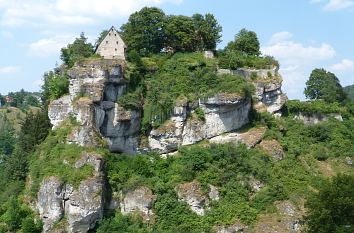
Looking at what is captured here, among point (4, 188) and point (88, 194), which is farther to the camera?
Answer: point (4, 188)

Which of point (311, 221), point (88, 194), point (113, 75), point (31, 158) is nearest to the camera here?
point (311, 221)

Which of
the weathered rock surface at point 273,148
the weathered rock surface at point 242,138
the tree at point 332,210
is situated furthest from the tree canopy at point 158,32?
the tree at point 332,210

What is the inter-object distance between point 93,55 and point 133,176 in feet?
40.6

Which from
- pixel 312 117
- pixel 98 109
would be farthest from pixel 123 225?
pixel 312 117

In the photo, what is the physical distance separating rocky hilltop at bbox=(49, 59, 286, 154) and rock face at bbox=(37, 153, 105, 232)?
3.30 meters

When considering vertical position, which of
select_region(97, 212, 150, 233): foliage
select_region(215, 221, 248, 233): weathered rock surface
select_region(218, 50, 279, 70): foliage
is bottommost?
select_region(215, 221, 248, 233): weathered rock surface

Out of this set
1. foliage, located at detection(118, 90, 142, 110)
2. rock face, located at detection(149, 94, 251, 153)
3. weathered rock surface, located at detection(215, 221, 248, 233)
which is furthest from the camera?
rock face, located at detection(149, 94, 251, 153)

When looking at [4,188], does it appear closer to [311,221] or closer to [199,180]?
[199,180]

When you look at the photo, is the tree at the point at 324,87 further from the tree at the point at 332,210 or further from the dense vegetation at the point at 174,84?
the tree at the point at 332,210

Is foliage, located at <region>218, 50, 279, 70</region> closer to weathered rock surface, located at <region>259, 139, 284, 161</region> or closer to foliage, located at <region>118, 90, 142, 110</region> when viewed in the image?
weathered rock surface, located at <region>259, 139, 284, 161</region>

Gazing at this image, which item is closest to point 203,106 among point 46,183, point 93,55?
point 93,55

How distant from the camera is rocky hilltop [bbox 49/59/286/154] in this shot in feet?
133

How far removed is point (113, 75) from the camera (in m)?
41.7

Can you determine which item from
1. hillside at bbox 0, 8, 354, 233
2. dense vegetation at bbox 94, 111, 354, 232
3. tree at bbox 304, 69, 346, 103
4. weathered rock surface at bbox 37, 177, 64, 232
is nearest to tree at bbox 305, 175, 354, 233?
hillside at bbox 0, 8, 354, 233
